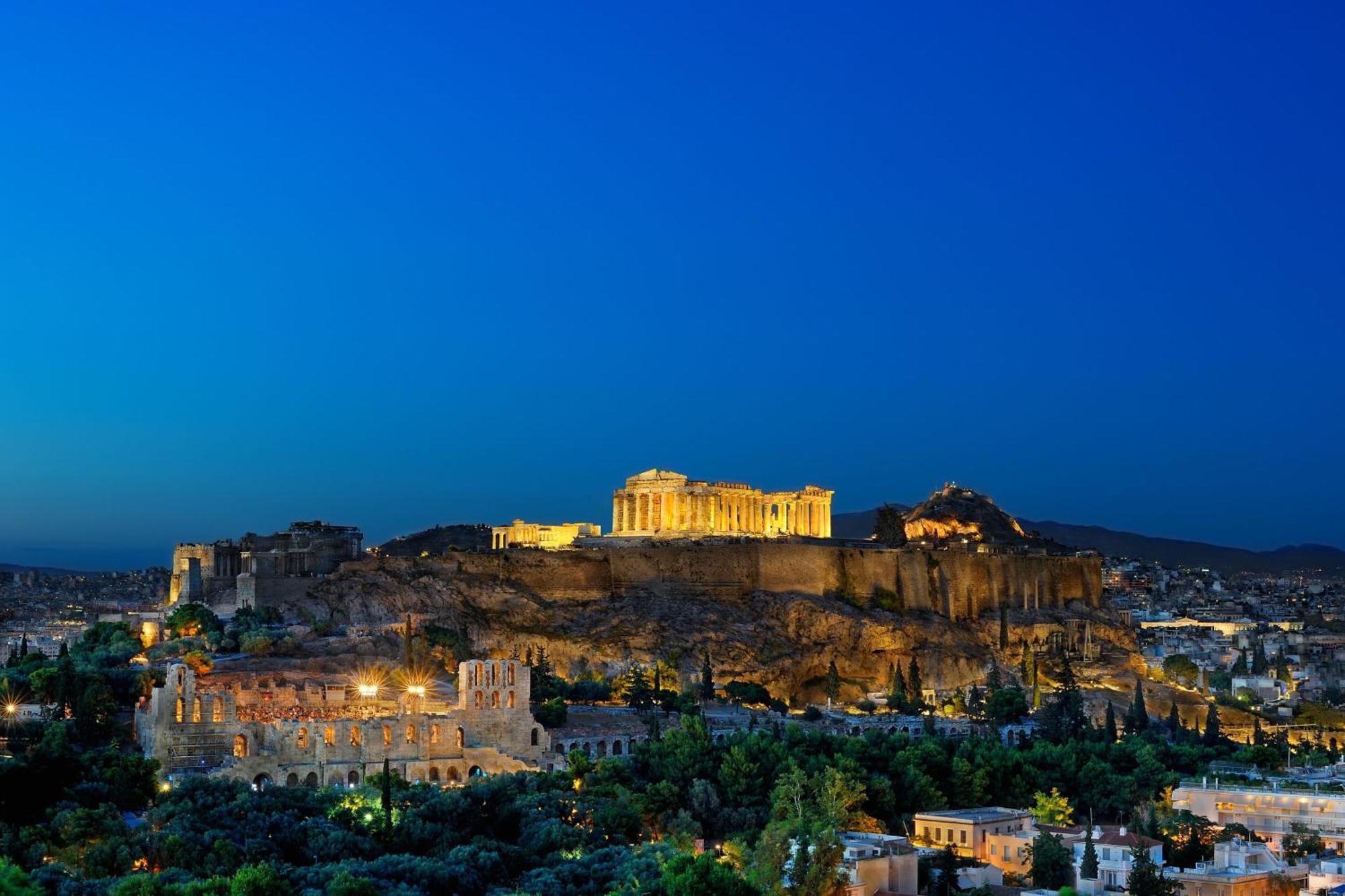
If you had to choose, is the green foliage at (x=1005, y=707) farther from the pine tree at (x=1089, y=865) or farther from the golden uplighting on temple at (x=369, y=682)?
the pine tree at (x=1089, y=865)

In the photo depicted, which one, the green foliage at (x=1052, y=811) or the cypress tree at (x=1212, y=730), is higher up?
the cypress tree at (x=1212, y=730)

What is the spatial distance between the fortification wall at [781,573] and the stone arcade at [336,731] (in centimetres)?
2446

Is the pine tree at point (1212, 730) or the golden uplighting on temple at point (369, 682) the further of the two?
the pine tree at point (1212, 730)

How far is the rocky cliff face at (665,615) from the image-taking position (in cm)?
6638

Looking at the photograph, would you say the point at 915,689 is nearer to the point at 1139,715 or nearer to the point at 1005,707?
the point at 1005,707

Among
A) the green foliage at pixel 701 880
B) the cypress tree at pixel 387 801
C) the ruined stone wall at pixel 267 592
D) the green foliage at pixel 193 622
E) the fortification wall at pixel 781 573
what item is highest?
the fortification wall at pixel 781 573

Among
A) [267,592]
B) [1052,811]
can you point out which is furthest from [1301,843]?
[267,592]

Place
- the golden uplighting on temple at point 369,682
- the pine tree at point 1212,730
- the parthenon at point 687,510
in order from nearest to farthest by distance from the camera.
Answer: the golden uplighting on temple at point 369,682
the pine tree at point 1212,730
the parthenon at point 687,510

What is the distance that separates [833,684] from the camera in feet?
221

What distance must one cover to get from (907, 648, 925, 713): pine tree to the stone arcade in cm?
2107

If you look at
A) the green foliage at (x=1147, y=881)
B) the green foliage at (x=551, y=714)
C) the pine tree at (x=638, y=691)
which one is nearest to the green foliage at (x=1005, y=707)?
the pine tree at (x=638, y=691)

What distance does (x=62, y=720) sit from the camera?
43.2 m

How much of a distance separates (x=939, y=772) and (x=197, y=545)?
31167 millimetres

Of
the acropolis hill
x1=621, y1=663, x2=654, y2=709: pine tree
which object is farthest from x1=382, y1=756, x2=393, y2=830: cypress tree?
the acropolis hill
